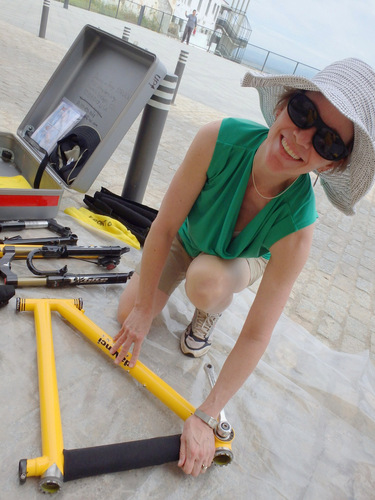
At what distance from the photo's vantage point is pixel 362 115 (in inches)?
48.4

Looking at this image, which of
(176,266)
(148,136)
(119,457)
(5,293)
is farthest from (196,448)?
(148,136)

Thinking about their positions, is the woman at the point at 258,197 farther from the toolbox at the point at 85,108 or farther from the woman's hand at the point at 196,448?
the toolbox at the point at 85,108

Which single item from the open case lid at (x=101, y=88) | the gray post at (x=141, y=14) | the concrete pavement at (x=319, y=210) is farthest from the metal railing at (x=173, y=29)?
the open case lid at (x=101, y=88)

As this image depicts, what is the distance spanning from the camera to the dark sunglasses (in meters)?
1.27

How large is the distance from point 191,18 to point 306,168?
2014 centimetres

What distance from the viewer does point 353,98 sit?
1.22m

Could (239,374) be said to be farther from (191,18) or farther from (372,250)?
(191,18)

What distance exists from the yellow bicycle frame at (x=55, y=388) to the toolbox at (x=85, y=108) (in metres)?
0.81

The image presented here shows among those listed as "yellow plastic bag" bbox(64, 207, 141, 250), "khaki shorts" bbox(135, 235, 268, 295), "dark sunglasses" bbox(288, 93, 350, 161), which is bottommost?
"yellow plastic bag" bbox(64, 207, 141, 250)

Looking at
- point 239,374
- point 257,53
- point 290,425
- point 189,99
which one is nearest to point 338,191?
point 239,374

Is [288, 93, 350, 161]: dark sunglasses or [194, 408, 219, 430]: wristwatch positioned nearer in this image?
[288, 93, 350, 161]: dark sunglasses

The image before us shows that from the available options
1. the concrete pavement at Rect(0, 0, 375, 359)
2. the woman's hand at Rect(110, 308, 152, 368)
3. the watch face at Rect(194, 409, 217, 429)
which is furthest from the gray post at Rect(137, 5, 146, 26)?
the watch face at Rect(194, 409, 217, 429)

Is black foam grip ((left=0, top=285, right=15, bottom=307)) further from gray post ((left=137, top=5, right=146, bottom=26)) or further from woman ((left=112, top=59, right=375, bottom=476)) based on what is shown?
gray post ((left=137, top=5, right=146, bottom=26))

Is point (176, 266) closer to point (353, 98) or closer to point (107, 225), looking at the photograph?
point (107, 225)
